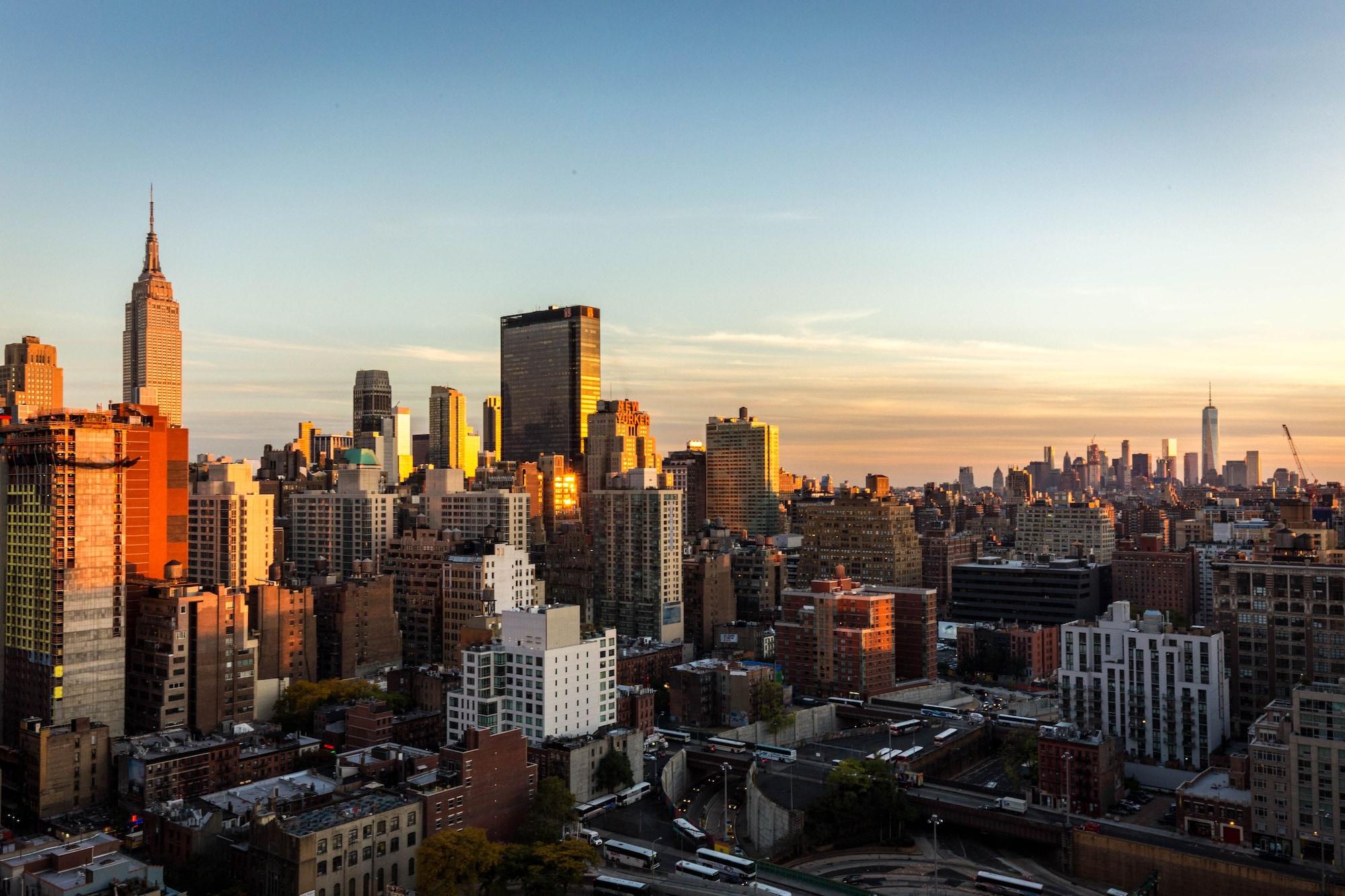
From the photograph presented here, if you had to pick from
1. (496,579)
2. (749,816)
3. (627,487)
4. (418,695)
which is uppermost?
(627,487)

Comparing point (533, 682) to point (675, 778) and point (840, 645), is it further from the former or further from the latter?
point (840, 645)

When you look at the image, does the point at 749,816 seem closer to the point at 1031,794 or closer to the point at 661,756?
the point at 661,756

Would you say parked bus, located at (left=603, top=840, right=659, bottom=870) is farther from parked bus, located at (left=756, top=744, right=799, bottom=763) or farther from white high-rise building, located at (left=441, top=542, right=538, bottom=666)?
white high-rise building, located at (left=441, top=542, right=538, bottom=666)

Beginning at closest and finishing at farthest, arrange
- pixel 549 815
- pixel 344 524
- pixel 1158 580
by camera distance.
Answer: pixel 549 815
pixel 344 524
pixel 1158 580

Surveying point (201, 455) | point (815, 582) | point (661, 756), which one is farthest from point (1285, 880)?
point (201, 455)

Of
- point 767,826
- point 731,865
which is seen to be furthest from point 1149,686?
point 731,865

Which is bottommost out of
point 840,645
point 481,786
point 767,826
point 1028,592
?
point 767,826

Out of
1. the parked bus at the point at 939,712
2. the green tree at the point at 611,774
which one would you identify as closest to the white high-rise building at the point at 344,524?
the parked bus at the point at 939,712
